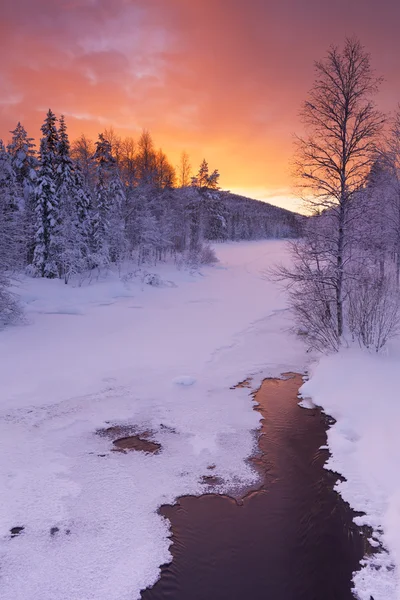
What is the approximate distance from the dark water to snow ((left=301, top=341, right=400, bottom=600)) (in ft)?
0.80

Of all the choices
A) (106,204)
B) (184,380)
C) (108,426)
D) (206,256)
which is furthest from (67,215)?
(108,426)

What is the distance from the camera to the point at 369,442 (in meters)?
6.55

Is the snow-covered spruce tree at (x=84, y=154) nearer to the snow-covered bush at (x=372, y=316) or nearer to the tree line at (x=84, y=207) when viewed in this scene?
the tree line at (x=84, y=207)

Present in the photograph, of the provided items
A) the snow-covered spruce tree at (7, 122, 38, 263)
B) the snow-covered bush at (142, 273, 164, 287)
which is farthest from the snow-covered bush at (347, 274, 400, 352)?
the snow-covered spruce tree at (7, 122, 38, 263)

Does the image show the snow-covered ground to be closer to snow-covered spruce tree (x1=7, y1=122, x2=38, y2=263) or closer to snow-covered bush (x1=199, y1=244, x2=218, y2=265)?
snow-covered spruce tree (x1=7, y1=122, x2=38, y2=263)

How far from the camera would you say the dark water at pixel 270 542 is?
3941 millimetres

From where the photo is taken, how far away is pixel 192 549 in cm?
446

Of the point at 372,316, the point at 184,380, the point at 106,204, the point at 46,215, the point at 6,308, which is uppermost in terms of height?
the point at 106,204

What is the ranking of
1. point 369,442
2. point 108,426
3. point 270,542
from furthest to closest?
point 108,426
point 369,442
point 270,542

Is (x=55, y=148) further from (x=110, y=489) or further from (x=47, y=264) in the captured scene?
(x=110, y=489)

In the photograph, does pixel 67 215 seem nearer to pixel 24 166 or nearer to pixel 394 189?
pixel 24 166

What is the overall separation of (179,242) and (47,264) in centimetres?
2390

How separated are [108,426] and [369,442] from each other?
16.0 feet

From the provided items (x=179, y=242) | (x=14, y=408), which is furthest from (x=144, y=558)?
(x=179, y=242)
